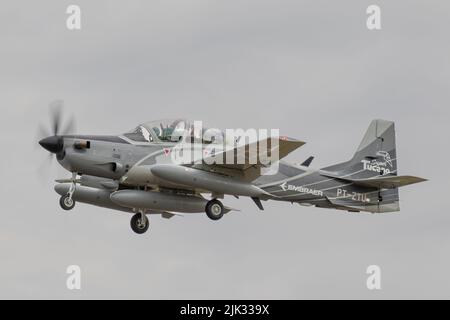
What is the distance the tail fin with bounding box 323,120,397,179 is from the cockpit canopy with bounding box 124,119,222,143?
5548mm

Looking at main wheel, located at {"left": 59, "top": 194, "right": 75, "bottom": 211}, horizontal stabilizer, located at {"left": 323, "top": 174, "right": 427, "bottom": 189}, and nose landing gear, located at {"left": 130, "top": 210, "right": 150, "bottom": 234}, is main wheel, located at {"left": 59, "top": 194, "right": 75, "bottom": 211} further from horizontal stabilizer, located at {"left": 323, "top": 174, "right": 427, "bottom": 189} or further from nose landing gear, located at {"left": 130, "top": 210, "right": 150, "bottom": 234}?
horizontal stabilizer, located at {"left": 323, "top": 174, "right": 427, "bottom": 189}

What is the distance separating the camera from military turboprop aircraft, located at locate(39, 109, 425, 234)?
32.2m

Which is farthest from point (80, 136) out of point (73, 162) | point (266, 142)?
point (266, 142)

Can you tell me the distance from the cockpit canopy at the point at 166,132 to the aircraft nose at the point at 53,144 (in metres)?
2.03

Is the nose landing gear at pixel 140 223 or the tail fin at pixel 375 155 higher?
the tail fin at pixel 375 155

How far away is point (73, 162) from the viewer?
105ft

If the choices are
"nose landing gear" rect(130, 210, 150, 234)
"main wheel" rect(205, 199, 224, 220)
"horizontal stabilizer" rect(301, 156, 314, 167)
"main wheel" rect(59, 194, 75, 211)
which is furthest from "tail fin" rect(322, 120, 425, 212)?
"main wheel" rect(59, 194, 75, 211)

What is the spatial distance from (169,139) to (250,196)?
2.79m

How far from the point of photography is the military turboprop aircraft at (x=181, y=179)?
3219cm

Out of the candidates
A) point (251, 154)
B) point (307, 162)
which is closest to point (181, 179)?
point (251, 154)

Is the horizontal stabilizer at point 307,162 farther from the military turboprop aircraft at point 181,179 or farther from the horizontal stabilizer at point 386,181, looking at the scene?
the horizontal stabilizer at point 386,181

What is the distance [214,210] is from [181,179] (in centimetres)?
162

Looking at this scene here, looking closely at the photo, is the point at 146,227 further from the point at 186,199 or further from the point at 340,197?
the point at 340,197

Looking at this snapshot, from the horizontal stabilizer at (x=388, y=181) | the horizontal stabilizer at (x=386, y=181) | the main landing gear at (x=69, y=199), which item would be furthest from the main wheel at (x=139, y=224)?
the horizontal stabilizer at (x=388, y=181)
